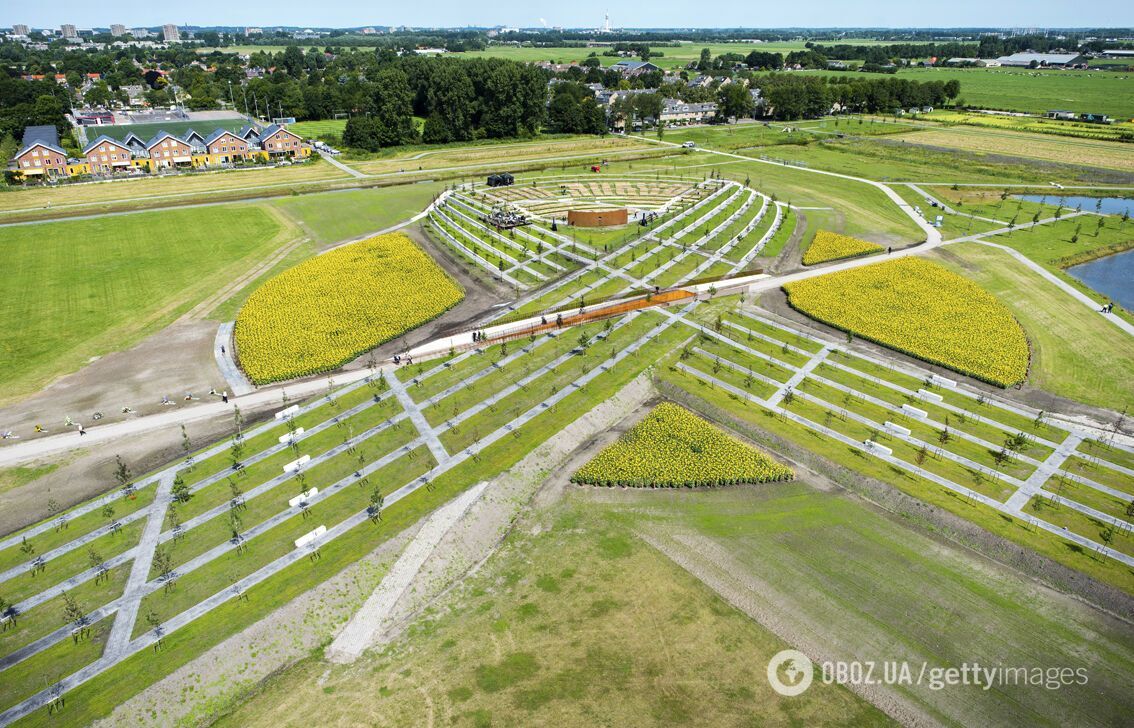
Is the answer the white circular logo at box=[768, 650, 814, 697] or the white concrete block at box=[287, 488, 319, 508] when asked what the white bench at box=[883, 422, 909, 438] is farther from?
the white concrete block at box=[287, 488, 319, 508]

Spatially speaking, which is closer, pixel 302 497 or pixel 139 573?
pixel 139 573

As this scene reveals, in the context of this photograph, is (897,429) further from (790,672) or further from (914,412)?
(790,672)

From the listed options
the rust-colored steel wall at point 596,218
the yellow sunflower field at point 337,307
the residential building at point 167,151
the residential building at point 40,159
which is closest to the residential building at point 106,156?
the residential building at point 167,151

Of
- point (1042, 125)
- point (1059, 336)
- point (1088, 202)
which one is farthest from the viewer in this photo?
point (1042, 125)

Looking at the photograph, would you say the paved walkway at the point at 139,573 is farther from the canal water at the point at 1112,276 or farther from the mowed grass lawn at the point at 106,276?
the canal water at the point at 1112,276

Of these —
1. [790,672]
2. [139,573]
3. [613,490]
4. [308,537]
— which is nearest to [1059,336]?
[613,490]
